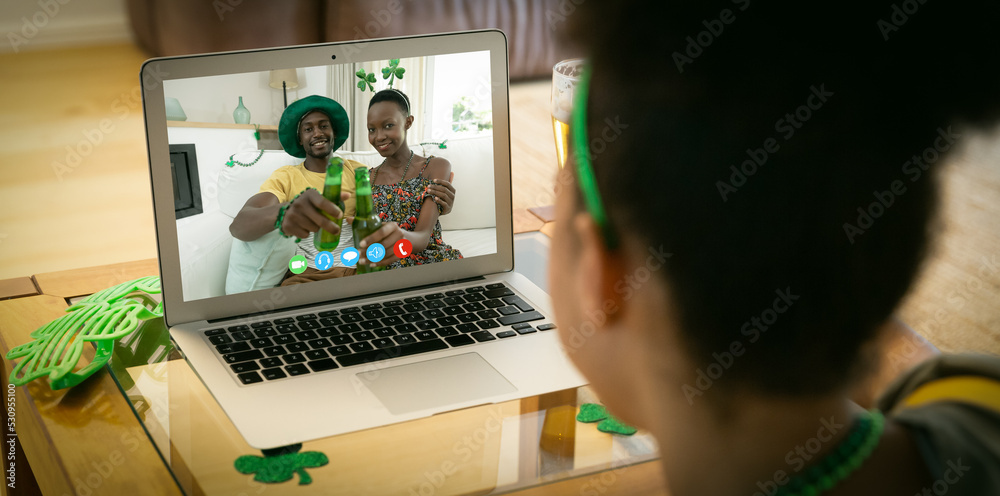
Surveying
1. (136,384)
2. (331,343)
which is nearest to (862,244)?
(331,343)

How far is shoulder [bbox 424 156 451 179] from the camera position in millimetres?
1018

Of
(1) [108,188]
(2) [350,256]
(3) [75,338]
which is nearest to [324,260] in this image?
(2) [350,256]

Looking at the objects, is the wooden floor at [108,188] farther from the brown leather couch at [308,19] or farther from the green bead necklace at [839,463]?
the green bead necklace at [839,463]

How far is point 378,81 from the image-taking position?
3.23ft

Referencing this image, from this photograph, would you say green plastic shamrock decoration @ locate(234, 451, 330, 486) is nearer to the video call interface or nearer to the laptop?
the laptop

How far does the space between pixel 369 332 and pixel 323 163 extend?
21 centimetres

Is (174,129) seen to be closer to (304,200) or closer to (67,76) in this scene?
(304,200)

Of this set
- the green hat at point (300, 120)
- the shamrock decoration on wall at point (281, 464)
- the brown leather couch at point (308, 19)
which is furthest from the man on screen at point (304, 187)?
the brown leather couch at point (308, 19)

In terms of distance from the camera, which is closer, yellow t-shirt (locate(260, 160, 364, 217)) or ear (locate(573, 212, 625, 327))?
ear (locate(573, 212, 625, 327))

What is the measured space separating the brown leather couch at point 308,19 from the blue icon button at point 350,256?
70.7 inches

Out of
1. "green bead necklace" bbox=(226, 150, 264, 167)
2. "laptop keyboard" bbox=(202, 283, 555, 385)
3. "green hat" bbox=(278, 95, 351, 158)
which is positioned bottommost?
"laptop keyboard" bbox=(202, 283, 555, 385)

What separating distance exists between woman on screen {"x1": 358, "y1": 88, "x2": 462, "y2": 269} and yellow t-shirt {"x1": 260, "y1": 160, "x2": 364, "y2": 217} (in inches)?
1.2

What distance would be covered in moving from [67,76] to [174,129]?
2.74 metres

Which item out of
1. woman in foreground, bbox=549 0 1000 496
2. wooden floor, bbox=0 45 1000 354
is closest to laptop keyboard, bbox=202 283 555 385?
woman in foreground, bbox=549 0 1000 496
